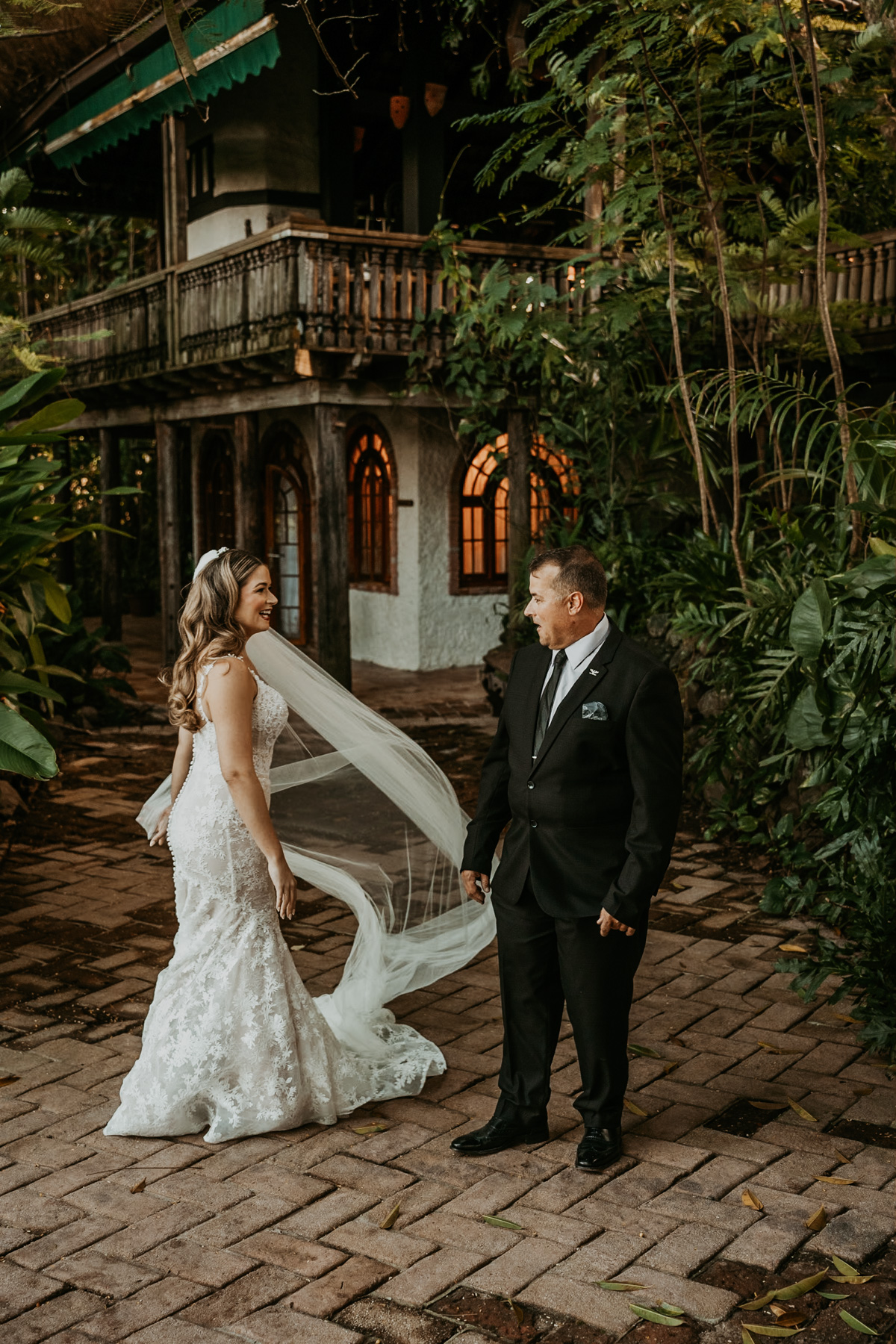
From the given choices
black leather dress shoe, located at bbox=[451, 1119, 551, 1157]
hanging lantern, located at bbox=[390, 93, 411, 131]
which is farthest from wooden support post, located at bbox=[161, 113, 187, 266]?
black leather dress shoe, located at bbox=[451, 1119, 551, 1157]

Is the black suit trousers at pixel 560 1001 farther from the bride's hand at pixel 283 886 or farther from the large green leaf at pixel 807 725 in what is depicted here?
the large green leaf at pixel 807 725

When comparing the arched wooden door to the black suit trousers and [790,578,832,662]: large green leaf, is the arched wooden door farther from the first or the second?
the black suit trousers

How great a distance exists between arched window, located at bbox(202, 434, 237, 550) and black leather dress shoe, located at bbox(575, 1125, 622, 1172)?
13.7m

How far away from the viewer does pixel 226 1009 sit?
3.93 m

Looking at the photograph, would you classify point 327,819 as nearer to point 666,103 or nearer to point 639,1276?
point 639,1276

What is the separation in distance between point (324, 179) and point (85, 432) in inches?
260

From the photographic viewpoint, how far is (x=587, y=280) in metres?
9.05

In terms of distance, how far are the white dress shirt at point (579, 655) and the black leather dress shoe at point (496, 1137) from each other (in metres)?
1.20

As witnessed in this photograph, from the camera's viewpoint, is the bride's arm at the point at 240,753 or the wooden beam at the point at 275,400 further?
the wooden beam at the point at 275,400

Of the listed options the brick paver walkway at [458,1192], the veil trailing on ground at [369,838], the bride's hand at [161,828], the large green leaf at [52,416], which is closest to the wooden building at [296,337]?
the large green leaf at [52,416]

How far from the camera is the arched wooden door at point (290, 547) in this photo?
1575 centimetres

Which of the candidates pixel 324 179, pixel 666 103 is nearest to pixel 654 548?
pixel 666 103

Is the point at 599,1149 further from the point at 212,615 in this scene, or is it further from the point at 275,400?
the point at 275,400

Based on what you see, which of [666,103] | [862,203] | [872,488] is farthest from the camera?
[862,203]
